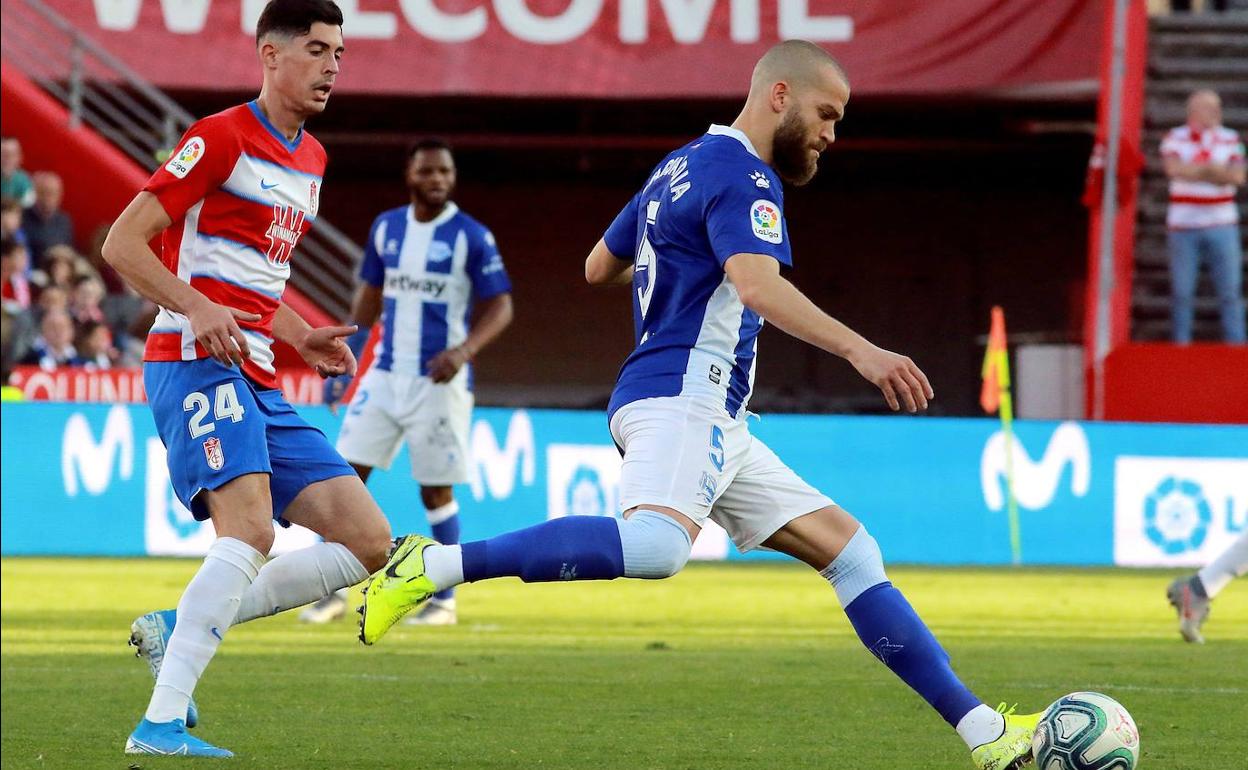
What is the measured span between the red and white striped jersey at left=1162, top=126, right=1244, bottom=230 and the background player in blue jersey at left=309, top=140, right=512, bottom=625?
8.25 metres

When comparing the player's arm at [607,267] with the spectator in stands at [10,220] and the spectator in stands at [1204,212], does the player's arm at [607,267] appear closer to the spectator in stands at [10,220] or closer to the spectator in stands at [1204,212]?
the spectator in stands at [1204,212]

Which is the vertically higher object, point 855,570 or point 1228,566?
point 1228,566

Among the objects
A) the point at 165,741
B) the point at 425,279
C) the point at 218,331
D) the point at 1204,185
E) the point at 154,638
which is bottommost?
the point at 165,741

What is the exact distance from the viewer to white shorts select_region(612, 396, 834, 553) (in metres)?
5.35

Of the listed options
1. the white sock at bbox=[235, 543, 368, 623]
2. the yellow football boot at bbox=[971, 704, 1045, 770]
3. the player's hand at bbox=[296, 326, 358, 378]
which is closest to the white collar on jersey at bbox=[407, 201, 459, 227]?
the player's hand at bbox=[296, 326, 358, 378]

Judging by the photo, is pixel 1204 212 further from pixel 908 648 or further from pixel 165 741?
pixel 165 741

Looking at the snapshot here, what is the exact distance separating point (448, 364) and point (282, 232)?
425cm

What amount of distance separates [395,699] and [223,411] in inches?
71.2

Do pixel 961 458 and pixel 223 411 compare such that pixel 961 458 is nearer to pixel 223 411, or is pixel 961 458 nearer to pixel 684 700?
pixel 684 700

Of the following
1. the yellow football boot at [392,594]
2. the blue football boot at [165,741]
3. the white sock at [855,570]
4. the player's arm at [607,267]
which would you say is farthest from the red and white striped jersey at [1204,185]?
the blue football boot at [165,741]

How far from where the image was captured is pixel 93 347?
16188 mm

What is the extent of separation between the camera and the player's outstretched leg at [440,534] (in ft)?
33.4

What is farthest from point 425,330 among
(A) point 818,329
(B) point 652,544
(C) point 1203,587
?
(A) point 818,329

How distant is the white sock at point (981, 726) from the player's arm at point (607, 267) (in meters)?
1.65
